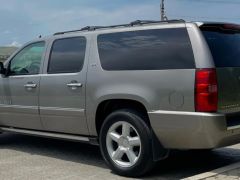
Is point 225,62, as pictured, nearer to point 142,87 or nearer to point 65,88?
point 142,87

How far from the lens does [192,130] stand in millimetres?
5188

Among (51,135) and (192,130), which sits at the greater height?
(192,130)

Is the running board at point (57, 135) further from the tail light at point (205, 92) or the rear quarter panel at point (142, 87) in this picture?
the tail light at point (205, 92)

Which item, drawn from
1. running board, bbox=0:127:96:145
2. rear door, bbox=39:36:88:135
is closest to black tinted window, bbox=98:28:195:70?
rear door, bbox=39:36:88:135

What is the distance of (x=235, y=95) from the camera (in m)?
5.45

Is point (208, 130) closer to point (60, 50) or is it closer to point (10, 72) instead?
point (60, 50)

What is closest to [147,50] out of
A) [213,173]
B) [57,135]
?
[213,173]

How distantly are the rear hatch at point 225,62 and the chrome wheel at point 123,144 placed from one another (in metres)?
1.13

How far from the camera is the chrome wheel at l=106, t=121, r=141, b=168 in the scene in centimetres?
572

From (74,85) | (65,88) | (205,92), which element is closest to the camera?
(205,92)

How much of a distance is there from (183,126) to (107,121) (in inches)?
44.1

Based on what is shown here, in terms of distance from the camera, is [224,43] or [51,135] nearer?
[224,43]

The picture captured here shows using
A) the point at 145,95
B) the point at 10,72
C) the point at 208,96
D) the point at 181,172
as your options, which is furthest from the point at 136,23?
the point at 10,72

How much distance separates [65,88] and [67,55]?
512 millimetres
